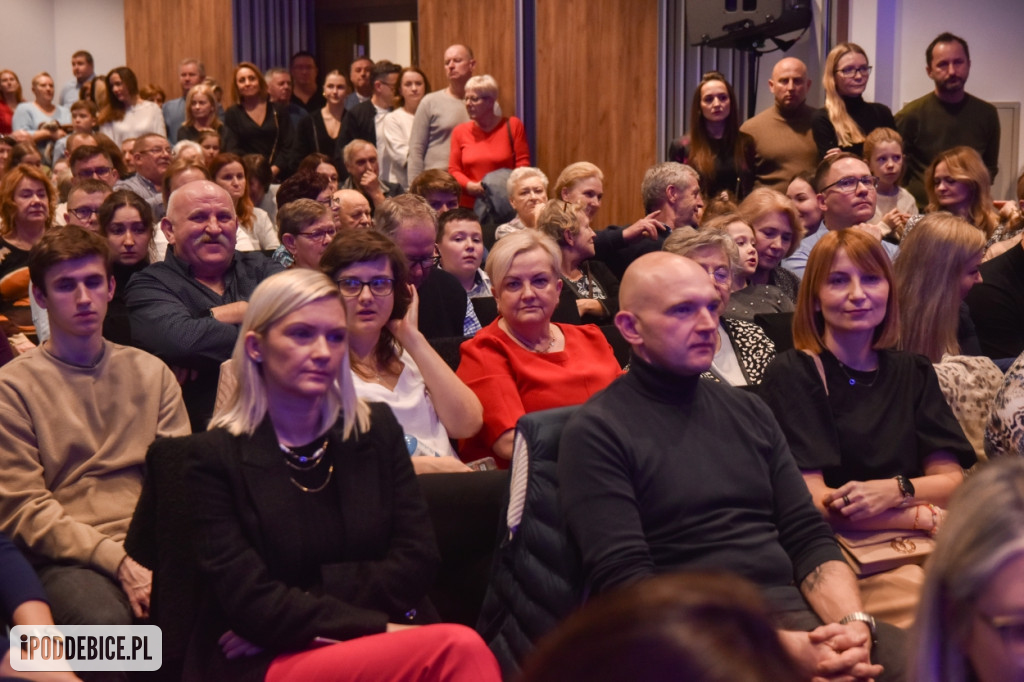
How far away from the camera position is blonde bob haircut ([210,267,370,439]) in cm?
211

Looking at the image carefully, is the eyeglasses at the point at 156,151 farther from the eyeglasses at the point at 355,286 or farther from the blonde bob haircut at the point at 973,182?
the blonde bob haircut at the point at 973,182

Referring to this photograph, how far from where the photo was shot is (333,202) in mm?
4730

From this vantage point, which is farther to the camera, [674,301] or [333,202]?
[333,202]

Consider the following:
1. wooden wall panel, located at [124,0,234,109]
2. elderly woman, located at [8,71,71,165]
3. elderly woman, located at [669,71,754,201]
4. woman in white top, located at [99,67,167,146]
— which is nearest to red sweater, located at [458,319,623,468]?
elderly woman, located at [669,71,754,201]

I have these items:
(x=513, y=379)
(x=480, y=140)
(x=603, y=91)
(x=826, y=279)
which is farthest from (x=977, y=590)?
(x=603, y=91)

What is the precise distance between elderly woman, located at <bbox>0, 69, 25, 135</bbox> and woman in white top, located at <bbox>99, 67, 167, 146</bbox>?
93.6 inches

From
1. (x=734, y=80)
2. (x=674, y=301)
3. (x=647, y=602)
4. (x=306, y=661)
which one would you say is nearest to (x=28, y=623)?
(x=306, y=661)

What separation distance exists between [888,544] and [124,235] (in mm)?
2718

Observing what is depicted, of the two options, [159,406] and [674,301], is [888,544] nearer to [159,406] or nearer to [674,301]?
[674,301]

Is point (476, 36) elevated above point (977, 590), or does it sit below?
above

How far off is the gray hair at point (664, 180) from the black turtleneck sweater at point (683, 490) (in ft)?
9.11

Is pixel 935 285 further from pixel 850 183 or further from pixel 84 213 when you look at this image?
pixel 84 213

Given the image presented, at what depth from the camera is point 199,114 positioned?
7375 mm

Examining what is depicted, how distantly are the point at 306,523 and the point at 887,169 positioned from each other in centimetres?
417
